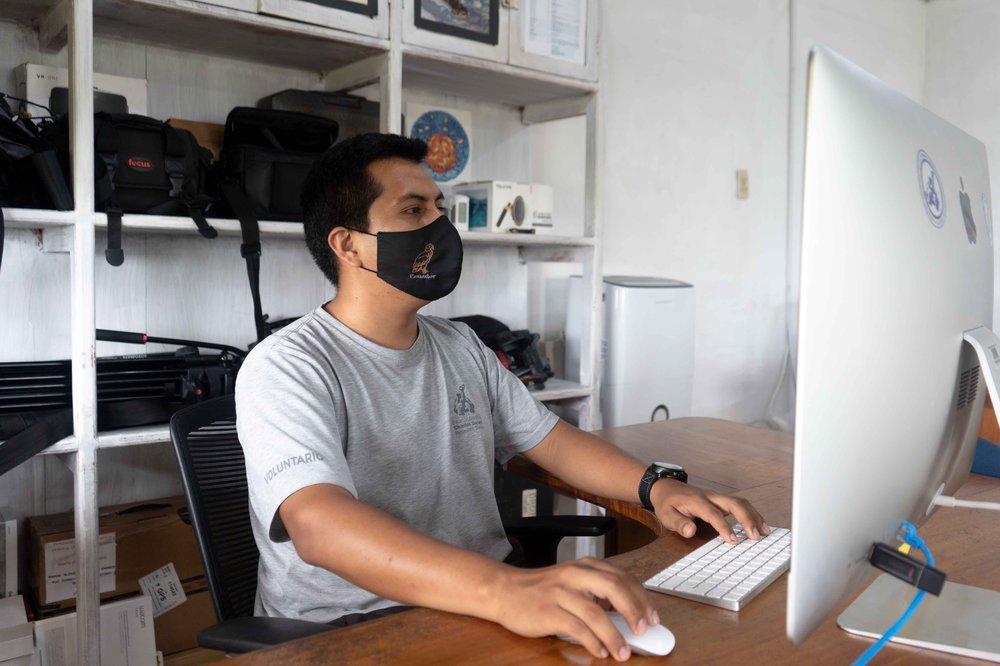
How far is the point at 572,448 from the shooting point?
1.76 m

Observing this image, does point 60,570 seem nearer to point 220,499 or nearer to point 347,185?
point 220,499

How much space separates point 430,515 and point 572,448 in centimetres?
34

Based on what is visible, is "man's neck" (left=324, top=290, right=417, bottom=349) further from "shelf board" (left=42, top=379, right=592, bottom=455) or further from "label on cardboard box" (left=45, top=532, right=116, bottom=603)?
"label on cardboard box" (left=45, top=532, right=116, bottom=603)

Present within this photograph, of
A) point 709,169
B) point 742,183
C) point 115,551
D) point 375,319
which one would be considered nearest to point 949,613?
point 375,319

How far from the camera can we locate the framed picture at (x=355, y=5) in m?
2.25

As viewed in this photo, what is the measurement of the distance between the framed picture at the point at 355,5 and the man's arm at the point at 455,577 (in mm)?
1491

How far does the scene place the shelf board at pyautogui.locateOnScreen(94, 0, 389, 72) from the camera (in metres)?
2.10

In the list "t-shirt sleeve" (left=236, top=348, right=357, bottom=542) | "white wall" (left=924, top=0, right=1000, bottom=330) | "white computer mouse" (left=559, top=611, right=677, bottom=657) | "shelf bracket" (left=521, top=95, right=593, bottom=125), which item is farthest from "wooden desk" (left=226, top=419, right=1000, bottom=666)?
"white wall" (left=924, top=0, right=1000, bottom=330)

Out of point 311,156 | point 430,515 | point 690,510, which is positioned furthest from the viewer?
point 311,156

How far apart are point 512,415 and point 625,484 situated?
310 millimetres

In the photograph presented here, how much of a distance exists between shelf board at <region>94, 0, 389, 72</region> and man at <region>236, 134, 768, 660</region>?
0.64 metres

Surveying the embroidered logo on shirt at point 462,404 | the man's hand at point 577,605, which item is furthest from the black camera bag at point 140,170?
the man's hand at point 577,605

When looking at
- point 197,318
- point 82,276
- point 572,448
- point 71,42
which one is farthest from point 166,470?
point 572,448

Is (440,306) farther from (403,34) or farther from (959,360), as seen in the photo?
(959,360)
